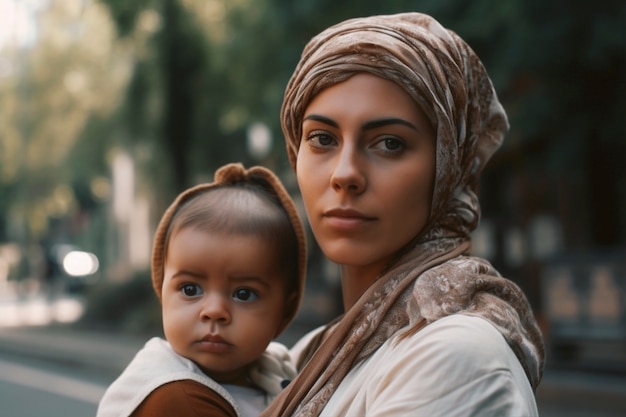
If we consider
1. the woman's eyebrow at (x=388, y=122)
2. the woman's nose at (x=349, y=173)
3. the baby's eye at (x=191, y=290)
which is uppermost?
the woman's eyebrow at (x=388, y=122)

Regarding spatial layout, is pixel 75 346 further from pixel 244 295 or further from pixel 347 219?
pixel 347 219

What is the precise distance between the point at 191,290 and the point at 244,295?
109 millimetres

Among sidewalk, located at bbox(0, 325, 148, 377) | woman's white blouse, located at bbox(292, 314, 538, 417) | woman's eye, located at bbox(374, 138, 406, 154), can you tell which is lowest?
sidewalk, located at bbox(0, 325, 148, 377)

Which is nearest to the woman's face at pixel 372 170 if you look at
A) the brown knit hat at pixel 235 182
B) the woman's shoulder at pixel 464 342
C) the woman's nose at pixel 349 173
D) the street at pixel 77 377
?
the woman's nose at pixel 349 173

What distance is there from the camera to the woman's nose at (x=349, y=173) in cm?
163

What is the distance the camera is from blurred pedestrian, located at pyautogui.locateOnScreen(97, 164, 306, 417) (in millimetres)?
1844

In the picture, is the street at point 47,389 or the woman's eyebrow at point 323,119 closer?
the woman's eyebrow at point 323,119

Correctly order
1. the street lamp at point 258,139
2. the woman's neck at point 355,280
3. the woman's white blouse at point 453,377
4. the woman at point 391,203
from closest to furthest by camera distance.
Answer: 1. the woman's white blouse at point 453,377
2. the woman at point 391,203
3. the woman's neck at point 355,280
4. the street lamp at point 258,139

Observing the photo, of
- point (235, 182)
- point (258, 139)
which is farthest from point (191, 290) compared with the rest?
point (258, 139)

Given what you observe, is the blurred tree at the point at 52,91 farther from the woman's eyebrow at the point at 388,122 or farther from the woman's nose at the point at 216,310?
the woman's eyebrow at the point at 388,122

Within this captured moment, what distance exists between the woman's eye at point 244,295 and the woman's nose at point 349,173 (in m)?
0.39

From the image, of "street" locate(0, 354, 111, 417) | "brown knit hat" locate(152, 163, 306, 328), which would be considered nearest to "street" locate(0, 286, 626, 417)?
"street" locate(0, 354, 111, 417)

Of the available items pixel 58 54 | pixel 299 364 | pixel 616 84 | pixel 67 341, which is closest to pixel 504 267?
pixel 616 84

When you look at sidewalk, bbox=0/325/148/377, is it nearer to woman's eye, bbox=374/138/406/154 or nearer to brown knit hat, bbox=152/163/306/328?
brown knit hat, bbox=152/163/306/328
